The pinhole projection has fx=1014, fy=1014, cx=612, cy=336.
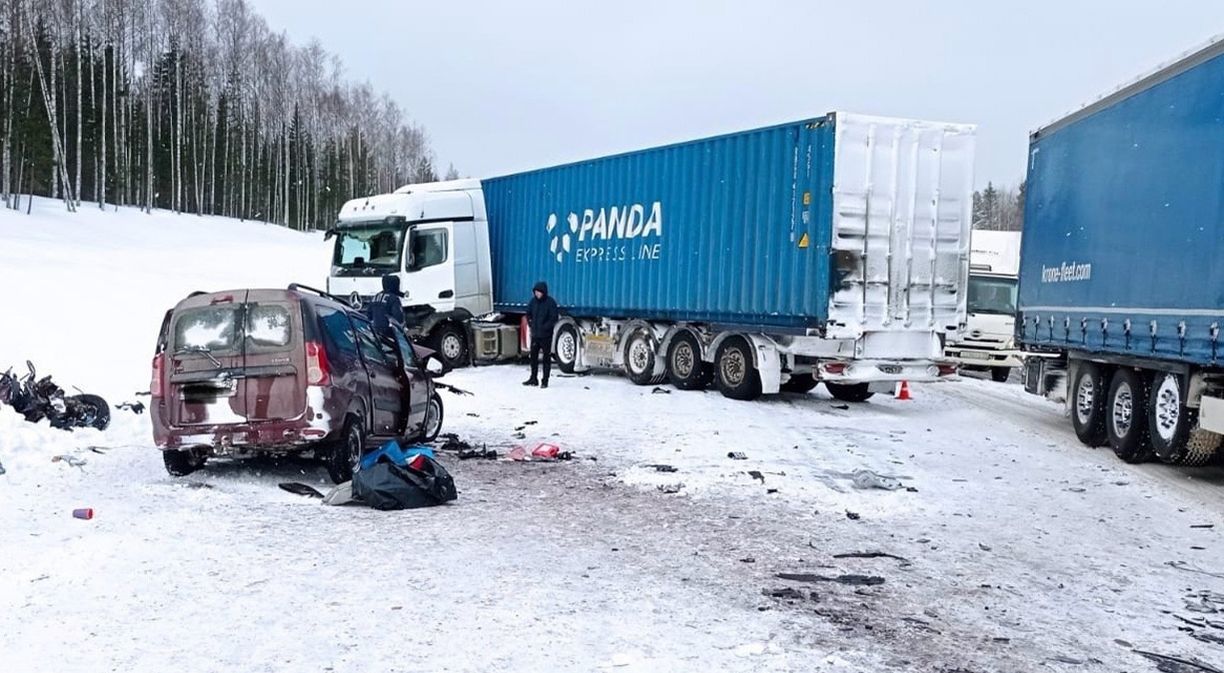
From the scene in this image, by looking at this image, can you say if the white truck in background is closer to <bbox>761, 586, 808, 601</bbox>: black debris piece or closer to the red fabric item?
the red fabric item

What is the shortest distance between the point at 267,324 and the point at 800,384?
1001 cm

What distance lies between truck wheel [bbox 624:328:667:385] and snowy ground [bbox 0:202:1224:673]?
474 centimetres

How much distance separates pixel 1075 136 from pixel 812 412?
15.8ft

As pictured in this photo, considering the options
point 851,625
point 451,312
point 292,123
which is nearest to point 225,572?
point 851,625

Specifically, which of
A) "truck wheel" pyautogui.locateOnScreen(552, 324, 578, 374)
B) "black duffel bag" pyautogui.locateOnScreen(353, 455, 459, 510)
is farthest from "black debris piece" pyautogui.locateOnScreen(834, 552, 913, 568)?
"truck wheel" pyautogui.locateOnScreen(552, 324, 578, 374)

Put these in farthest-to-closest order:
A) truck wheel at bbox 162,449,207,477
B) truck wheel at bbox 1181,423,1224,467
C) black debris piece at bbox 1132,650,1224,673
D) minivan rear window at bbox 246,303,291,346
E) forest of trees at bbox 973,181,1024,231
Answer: forest of trees at bbox 973,181,1024,231 < truck wheel at bbox 1181,423,1224,467 < truck wheel at bbox 162,449,207,477 < minivan rear window at bbox 246,303,291,346 < black debris piece at bbox 1132,650,1224,673

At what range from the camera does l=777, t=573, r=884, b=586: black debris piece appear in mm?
5672

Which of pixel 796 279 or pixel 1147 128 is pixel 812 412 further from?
pixel 1147 128

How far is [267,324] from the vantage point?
7941 mm

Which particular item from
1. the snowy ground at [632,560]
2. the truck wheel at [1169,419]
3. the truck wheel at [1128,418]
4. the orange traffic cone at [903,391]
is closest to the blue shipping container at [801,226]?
→ the orange traffic cone at [903,391]

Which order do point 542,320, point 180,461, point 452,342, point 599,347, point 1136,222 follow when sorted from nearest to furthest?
point 180,461 < point 1136,222 < point 542,320 < point 599,347 < point 452,342

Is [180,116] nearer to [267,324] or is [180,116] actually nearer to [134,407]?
[134,407]

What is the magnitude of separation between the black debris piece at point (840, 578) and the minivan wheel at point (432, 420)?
17.8ft

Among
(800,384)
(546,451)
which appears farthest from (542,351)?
(546,451)
